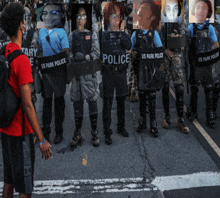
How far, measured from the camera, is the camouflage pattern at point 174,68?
552cm

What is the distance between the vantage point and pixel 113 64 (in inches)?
195

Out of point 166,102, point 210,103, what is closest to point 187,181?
point 166,102

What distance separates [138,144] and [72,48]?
1.88m

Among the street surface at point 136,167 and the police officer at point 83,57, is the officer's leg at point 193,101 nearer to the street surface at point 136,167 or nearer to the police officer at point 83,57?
the street surface at point 136,167

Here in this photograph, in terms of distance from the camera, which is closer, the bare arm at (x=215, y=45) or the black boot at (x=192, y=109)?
the bare arm at (x=215, y=45)

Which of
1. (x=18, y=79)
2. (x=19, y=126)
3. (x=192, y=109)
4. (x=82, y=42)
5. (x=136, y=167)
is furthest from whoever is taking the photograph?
(x=192, y=109)

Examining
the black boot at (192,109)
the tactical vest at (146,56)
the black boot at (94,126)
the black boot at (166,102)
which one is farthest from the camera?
the black boot at (192,109)

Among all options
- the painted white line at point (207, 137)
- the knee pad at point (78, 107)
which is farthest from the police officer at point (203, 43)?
the knee pad at point (78, 107)

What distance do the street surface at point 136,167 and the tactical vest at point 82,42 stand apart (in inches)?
62.2

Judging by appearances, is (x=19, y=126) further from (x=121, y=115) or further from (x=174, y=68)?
(x=174, y=68)

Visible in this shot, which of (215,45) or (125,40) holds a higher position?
(125,40)

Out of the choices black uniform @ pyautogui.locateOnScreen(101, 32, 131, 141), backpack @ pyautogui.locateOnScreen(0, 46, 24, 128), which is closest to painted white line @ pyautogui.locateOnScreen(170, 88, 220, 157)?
black uniform @ pyautogui.locateOnScreen(101, 32, 131, 141)

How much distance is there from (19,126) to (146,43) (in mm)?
3116

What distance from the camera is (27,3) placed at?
5.12m
